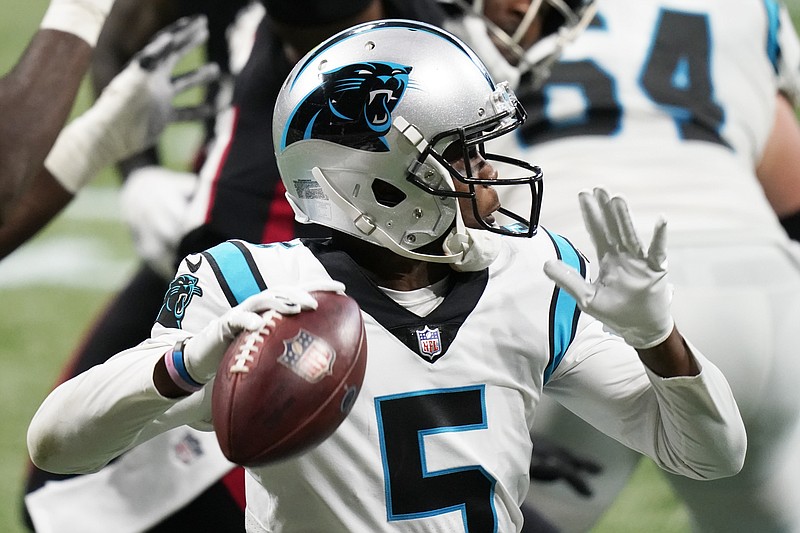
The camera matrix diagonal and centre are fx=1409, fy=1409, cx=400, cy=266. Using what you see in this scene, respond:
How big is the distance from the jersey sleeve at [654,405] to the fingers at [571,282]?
0.17 m

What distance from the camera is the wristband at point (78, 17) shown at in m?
3.00

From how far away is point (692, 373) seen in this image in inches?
78.7

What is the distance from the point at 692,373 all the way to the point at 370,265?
534 mm

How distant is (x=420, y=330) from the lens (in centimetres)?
211

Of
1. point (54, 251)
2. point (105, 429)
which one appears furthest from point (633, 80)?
point (54, 251)

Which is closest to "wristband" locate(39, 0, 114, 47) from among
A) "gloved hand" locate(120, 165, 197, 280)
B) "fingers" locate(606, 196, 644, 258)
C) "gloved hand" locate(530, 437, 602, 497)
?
"gloved hand" locate(120, 165, 197, 280)

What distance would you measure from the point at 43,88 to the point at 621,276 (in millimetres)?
1447

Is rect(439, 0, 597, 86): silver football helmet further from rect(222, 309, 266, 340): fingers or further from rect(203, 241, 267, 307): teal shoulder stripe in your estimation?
rect(222, 309, 266, 340): fingers

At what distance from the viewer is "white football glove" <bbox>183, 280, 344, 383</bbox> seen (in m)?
1.85

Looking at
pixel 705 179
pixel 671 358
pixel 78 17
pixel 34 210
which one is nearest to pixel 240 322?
pixel 671 358

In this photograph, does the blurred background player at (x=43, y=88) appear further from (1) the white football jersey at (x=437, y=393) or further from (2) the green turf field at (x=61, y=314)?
(2) the green turf field at (x=61, y=314)

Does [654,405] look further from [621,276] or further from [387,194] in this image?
[387,194]

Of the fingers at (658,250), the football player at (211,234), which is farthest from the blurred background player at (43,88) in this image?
the fingers at (658,250)

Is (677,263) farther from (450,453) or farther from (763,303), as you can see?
(450,453)
